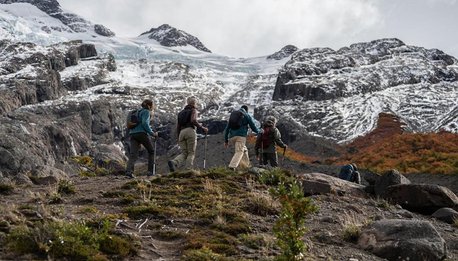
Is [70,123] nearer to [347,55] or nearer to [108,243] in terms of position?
[347,55]

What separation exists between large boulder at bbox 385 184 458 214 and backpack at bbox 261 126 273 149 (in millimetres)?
5914

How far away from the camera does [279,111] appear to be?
127812 millimetres

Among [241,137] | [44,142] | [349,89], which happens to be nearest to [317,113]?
[349,89]

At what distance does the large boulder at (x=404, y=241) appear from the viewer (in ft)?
30.9

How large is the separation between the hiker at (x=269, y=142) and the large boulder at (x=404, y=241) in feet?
31.8

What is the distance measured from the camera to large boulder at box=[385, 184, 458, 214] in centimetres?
1511

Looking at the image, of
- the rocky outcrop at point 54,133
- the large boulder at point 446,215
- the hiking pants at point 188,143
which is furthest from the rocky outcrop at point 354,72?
the large boulder at point 446,215

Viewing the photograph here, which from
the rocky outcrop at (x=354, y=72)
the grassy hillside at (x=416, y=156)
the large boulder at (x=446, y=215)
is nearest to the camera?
the large boulder at (x=446, y=215)

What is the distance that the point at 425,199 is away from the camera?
15.2 metres

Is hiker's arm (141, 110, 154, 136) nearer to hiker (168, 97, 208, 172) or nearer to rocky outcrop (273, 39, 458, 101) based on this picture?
hiker (168, 97, 208, 172)

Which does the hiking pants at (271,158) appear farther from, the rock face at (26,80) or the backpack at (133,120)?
the rock face at (26,80)

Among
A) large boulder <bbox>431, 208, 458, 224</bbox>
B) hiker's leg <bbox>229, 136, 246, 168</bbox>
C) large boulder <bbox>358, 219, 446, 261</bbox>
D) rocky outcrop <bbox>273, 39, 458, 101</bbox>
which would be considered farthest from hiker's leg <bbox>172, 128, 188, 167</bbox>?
rocky outcrop <bbox>273, 39, 458, 101</bbox>

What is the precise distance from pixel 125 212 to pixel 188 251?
3.24 m

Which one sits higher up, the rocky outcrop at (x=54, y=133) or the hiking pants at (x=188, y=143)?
the hiking pants at (x=188, y=143)
